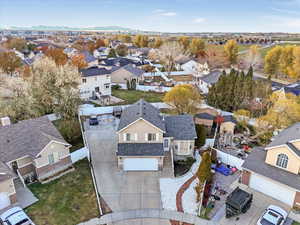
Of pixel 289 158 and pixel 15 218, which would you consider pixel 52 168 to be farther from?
pixel 289 158

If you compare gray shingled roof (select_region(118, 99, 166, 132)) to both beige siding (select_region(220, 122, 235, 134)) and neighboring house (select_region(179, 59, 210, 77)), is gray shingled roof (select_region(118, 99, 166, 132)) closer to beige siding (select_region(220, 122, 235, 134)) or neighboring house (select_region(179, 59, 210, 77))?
beige siding (select_region(220, 122, 235, 134))

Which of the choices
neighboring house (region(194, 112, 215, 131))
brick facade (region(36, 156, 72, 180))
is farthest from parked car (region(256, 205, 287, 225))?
brick facade (region(36, 156, 72, 180))

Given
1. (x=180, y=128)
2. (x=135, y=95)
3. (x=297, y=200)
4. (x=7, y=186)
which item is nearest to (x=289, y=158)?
(x=297, y=200)

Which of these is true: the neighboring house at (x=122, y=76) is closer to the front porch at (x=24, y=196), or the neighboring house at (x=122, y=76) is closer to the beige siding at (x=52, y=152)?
the beige siding at (x=52, y=152)

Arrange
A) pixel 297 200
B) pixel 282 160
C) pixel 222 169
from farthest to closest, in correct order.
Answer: pixel 222 169, pixel 282 160, pixel 297 200

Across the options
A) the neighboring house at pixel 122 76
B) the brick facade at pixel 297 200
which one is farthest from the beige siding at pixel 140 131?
the neighboring house at pixel 122 76

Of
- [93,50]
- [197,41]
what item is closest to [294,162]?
[197,41]
